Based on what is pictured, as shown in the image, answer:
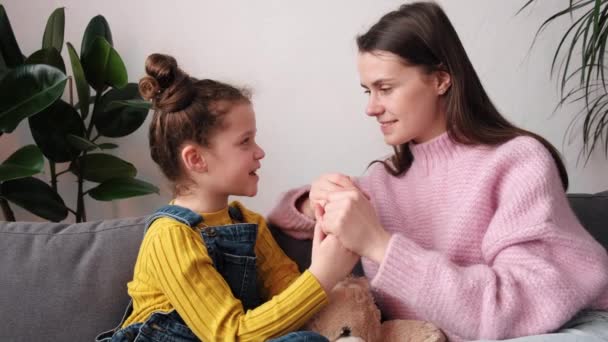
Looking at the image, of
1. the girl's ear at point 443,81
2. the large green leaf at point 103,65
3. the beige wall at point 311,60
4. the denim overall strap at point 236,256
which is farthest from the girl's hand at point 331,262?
the large green leaf at point 103,65

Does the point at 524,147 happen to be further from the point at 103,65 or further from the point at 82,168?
the point at 82,168

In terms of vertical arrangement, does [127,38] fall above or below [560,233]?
above

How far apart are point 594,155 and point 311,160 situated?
3.18ft

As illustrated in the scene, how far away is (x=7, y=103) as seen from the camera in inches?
59.4

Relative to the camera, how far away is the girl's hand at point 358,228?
0.95 metres

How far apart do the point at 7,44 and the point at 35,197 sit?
1.56 feet

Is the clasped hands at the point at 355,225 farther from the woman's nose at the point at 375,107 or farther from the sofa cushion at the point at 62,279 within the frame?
the sofa cushion at the point at 62,279

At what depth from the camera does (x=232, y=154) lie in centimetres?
108

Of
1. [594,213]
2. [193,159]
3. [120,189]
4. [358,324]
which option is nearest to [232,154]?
[193,159]

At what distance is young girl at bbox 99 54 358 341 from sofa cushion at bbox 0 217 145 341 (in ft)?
0.21

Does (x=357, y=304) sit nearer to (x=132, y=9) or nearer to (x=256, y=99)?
(x=256, y=99)

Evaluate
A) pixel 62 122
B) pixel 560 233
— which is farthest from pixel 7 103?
pixel 560 233

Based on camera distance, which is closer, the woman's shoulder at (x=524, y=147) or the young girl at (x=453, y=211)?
the young girl at (x=453, y=211)

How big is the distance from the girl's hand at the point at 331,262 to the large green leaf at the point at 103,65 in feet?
3.25
